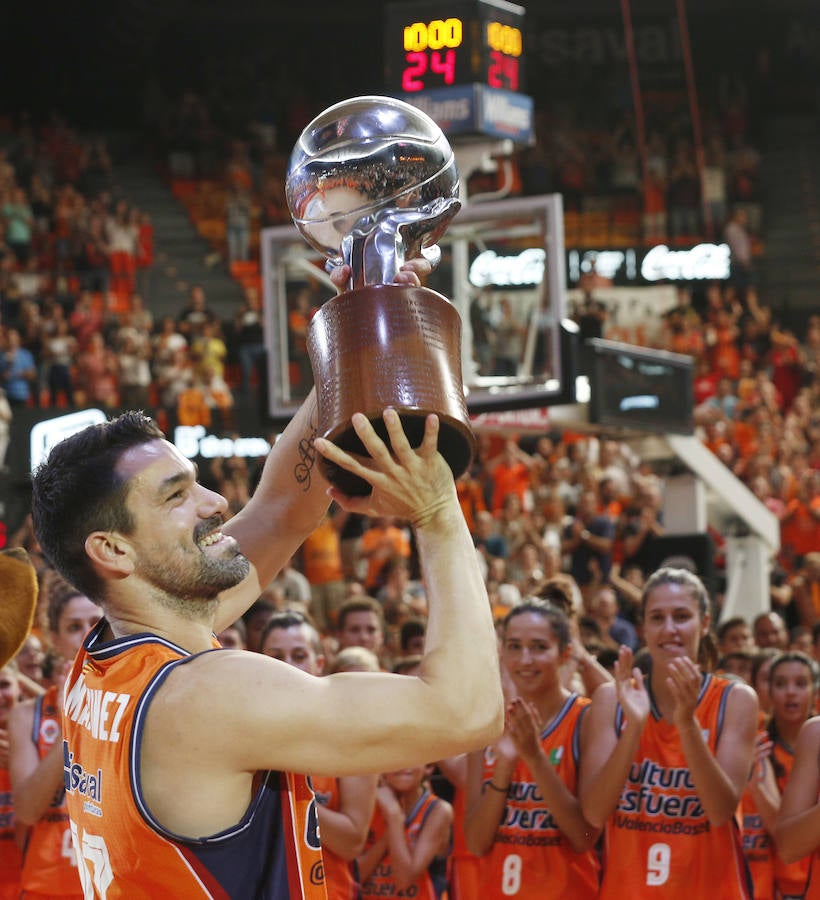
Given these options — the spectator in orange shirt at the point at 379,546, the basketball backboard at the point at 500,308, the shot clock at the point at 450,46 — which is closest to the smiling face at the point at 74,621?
the basketball backboard at the point at 500,308

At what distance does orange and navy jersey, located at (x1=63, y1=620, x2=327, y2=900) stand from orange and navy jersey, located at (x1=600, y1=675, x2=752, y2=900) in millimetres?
2582

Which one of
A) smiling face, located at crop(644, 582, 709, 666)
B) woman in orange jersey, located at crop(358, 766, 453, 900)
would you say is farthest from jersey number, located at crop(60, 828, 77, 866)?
smiling face, located at crop(644, 582, 709, 666)

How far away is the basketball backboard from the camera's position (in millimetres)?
9070

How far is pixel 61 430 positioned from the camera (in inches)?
368

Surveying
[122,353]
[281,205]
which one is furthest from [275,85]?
[122,353]

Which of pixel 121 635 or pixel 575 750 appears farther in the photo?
pixel 575 750

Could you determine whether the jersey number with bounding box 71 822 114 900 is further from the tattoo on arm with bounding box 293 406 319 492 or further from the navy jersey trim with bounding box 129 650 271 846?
the tattoo on arm with bounding box 293 406 319 492

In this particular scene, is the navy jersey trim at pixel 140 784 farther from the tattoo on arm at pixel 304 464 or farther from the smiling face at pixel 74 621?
the smiling face at pixel 74 621

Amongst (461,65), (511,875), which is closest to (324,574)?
(461,65)

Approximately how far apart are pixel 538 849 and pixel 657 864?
422 millimetres

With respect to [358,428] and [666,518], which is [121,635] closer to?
[358,428]

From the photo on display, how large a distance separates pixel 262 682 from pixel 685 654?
3.07 m

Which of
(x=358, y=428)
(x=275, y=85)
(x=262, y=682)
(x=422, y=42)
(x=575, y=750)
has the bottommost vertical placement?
(x=575, y=750)

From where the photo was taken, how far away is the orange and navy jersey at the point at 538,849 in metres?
5.06
